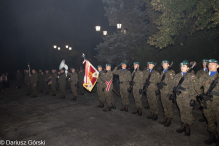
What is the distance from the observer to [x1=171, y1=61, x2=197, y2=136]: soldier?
4.33 meters

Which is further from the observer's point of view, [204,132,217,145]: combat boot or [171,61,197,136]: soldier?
[171,61,197,136]: soldier

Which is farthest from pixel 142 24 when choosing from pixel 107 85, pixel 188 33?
pixel 107 85

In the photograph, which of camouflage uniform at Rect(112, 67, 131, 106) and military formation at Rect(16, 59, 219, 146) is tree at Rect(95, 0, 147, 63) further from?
camouflage uniform at Rect(112, 67, 131, 106)

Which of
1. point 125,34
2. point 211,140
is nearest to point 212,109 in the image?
point 211,140

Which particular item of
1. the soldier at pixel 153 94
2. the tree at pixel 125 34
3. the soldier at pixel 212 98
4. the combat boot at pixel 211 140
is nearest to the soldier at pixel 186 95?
the soldier at pixel 212 98

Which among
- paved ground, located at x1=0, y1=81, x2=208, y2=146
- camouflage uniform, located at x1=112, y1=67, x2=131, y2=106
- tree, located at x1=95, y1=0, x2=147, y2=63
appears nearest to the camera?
paved ground, located at x1=0, y1=81, x2=208, y2=146

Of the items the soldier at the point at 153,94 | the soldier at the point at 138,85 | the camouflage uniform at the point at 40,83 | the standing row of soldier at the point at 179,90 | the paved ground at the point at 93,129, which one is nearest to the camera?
the standing row of soldier at the point at 179,90

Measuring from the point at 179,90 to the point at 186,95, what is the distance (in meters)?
0.24

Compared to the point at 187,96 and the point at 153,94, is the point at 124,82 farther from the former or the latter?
the point at 187,96

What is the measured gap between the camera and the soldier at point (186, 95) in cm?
433

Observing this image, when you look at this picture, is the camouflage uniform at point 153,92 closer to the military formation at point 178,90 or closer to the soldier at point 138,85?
the military formation at point 178,90

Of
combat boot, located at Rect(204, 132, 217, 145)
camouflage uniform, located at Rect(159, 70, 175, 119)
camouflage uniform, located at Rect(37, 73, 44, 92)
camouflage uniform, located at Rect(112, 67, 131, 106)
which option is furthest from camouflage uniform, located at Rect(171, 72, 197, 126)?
camouflage uniform, located at Rect(37, 73, 44, 92)

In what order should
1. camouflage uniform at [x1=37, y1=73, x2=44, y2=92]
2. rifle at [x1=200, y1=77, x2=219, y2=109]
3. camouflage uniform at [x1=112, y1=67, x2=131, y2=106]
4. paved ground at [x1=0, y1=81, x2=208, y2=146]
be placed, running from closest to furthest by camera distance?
1. rifle at [x1=200, y1=77, x2=219, y2=109]
2. paved ground at [x1=0, y1=81, x2=208, y2=146]
3. camouflage uniform at [x1=112, y1=67, x2=131, y2=106]
4. camouflage uniform at [x1=37, y1=73, x2=44, y2=92]

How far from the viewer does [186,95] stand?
4426 millimetres
